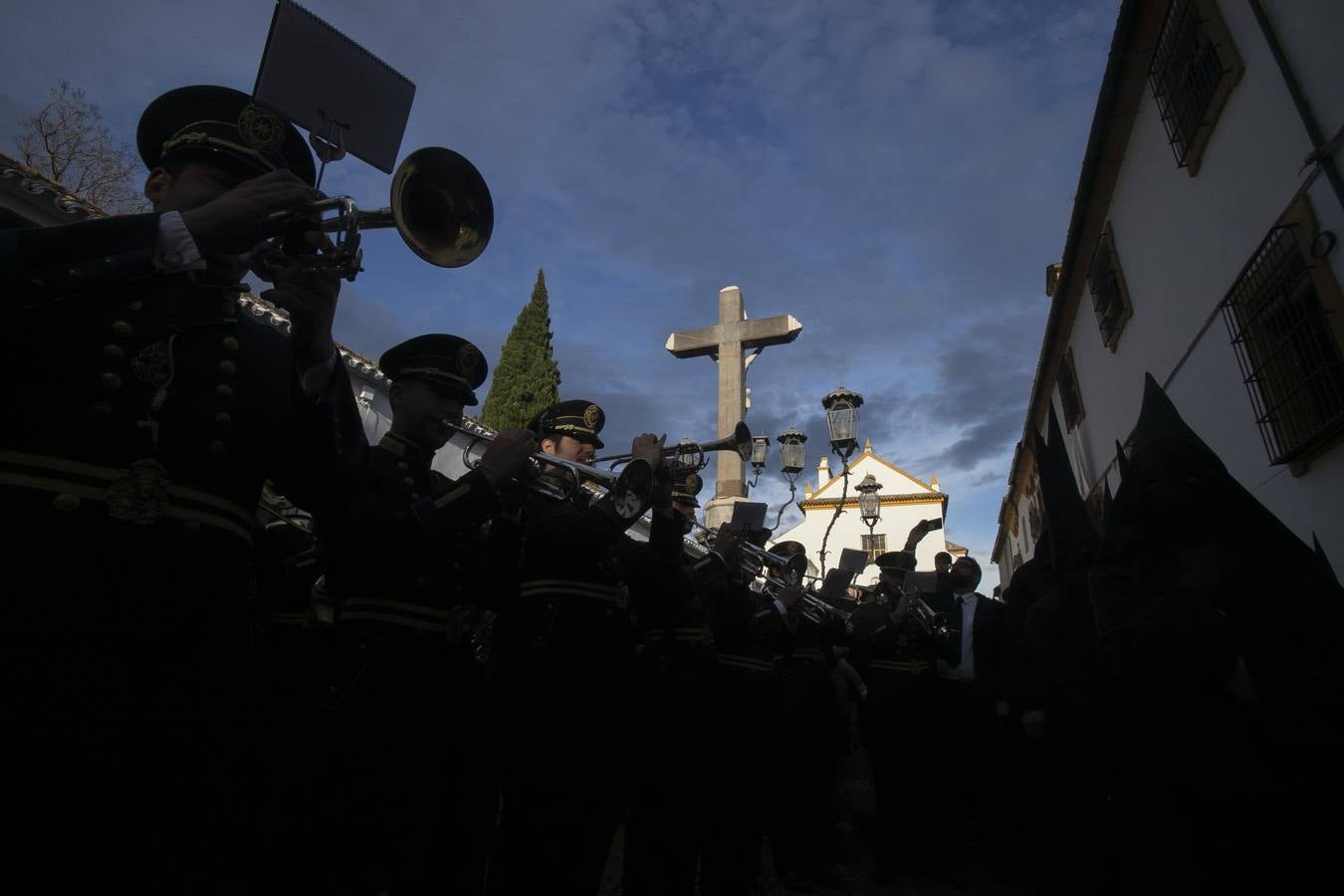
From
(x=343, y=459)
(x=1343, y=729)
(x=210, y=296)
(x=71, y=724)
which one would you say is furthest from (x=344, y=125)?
(x=1343, y=729)

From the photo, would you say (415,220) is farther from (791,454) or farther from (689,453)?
(791,454)

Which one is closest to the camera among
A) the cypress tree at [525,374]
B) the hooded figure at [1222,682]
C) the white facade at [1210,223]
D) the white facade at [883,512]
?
the hooded figure at [1222,682]

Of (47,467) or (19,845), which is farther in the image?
(47,467)

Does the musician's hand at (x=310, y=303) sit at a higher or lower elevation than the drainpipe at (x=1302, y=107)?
lower

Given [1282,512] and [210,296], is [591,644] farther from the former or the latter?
[1282,512]

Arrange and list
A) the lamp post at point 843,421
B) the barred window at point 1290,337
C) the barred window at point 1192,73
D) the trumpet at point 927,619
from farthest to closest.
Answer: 1. the lamp post at point 843,421
2. the trumpet at point 927,619
3. the barred window at point 1192,73
4. the barred window at point 1290,337

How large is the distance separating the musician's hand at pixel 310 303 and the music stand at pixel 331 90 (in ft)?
1.10

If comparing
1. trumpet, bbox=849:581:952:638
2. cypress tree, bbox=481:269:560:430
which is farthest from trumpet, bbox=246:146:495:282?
cypress tree, bbox=481:269:560:430

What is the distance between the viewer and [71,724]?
1.28 meters

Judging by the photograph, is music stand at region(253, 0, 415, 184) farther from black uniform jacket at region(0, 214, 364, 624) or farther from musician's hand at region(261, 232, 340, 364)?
black uniform jacket at region(0, 214, 364, 624)

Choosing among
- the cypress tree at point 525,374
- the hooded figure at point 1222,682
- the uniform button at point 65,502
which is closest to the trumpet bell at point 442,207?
the uniform button at point 65,502

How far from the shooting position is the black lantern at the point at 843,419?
31.7 ft

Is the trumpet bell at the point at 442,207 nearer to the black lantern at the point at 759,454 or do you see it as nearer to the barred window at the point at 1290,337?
the barred window at the point at 1290,337

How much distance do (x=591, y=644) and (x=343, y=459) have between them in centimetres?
161
